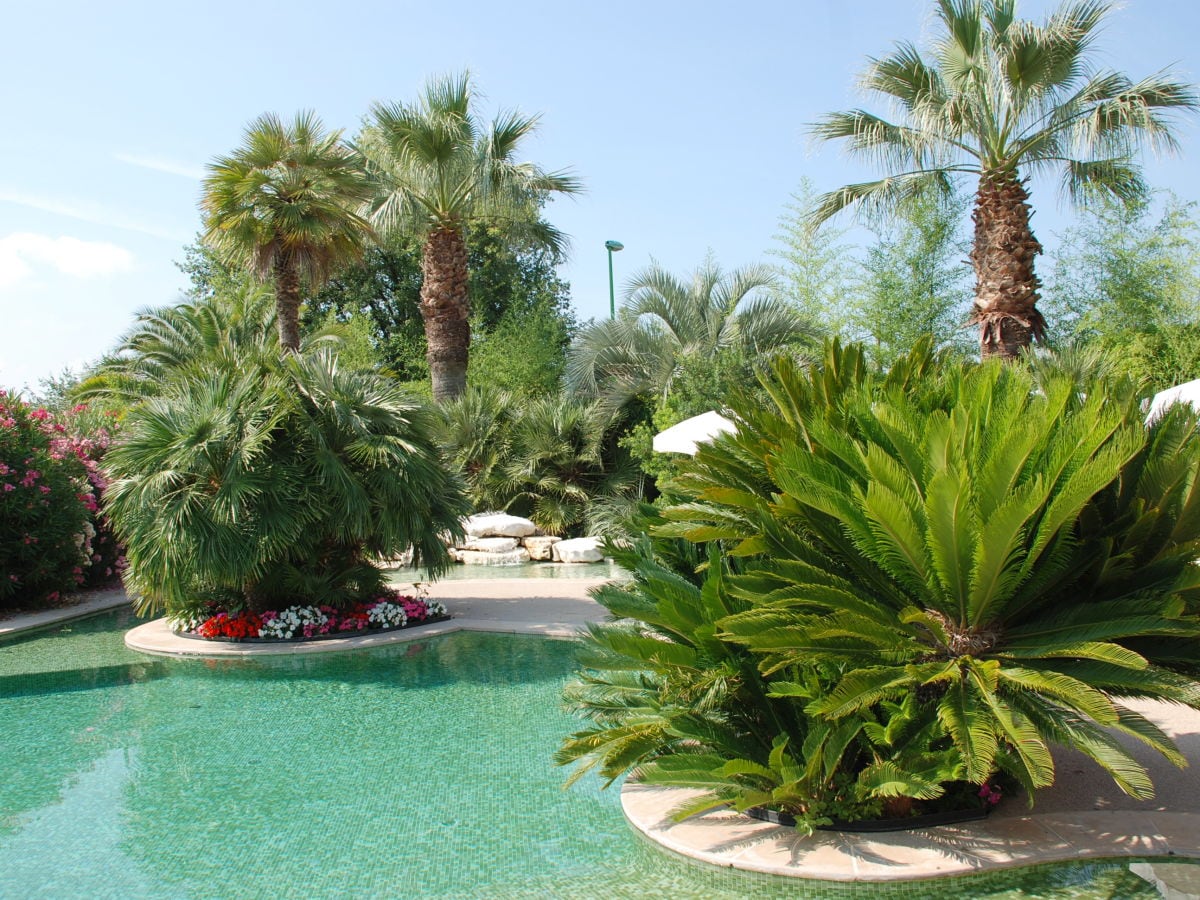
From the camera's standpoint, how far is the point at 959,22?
44.7 ft

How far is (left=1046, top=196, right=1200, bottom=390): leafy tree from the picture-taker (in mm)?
20234

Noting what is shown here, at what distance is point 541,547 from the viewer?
18.4 metres

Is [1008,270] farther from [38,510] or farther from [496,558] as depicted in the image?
[38,510]

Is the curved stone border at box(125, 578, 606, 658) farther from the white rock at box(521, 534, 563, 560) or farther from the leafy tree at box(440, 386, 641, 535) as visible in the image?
the leafy tree at box(440, 386, 641, 535)

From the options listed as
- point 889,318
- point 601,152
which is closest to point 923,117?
point 601,152

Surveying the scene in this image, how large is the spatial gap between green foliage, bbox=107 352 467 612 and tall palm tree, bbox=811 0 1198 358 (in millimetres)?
9011

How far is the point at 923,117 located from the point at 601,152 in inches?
225

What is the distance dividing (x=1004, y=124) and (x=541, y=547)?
10813mm

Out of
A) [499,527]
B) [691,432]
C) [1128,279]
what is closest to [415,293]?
[499,527]

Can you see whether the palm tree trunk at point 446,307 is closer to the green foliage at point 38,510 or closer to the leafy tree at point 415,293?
the green foliage at point 38,510

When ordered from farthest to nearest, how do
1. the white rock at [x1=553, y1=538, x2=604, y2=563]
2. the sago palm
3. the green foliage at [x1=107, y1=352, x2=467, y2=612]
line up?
the white rock at [x1=553, y1=538, x2=604, y2=563], the green foliage at [x1=107, y1=352, x2=467, y2=612], the sago palm

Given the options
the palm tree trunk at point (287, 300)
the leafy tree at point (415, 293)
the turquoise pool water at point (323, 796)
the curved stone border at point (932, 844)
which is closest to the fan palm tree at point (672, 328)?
the palm tree trunk at point (287, 300)

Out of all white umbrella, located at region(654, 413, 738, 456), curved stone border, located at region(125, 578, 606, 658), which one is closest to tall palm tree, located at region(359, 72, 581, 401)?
curved stone border, located at region(125, 578, 606, 658)

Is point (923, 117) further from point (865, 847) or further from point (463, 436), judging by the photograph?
point (865, 847)
